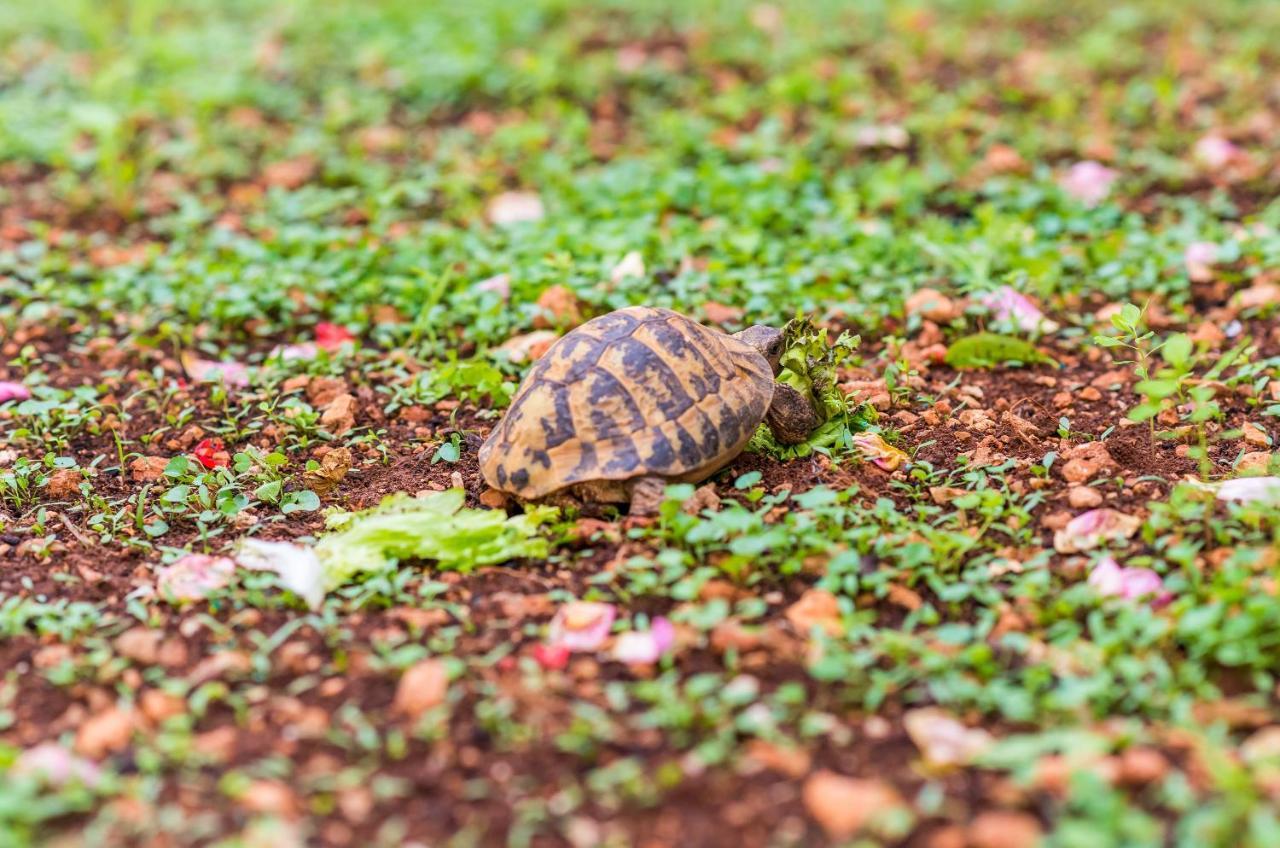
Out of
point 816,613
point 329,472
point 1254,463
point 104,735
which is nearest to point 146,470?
point 329,472

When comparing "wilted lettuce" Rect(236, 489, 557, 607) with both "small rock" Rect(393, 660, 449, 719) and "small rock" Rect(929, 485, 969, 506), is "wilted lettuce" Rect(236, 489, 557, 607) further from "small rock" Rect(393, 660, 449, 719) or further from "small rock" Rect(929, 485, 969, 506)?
"small rock" Rect(929, 485, 969, 506)

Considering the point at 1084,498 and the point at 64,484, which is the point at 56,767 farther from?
the point at 1084,498

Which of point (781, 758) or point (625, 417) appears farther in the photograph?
point (625, 417)

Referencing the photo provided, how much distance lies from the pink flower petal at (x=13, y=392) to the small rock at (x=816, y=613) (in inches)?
118

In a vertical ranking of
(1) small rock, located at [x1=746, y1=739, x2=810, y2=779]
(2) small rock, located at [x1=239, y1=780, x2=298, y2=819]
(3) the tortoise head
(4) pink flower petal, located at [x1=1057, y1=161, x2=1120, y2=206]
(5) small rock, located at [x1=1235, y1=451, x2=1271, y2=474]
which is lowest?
(5) small rock, located at [x1=1235, y1=451, x2=1271, y2=474]

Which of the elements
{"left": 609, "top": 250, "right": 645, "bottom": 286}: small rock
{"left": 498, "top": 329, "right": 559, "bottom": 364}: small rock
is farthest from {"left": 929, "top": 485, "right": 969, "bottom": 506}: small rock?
{"left": 609, "top": 250, "right": 645, "bottom": 286}: small rock

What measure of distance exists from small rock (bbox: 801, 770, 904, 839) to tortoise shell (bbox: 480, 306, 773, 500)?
1196 millimetres

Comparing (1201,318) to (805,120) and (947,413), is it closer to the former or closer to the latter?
(947,413)

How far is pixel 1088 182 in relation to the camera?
19.6ft

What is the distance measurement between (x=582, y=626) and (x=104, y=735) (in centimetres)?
107

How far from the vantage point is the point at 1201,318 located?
15.8 feet

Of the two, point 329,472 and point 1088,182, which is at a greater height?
point 1088,182

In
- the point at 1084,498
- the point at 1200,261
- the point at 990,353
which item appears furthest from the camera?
the point at 1200,261

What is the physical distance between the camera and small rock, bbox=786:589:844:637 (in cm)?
291
